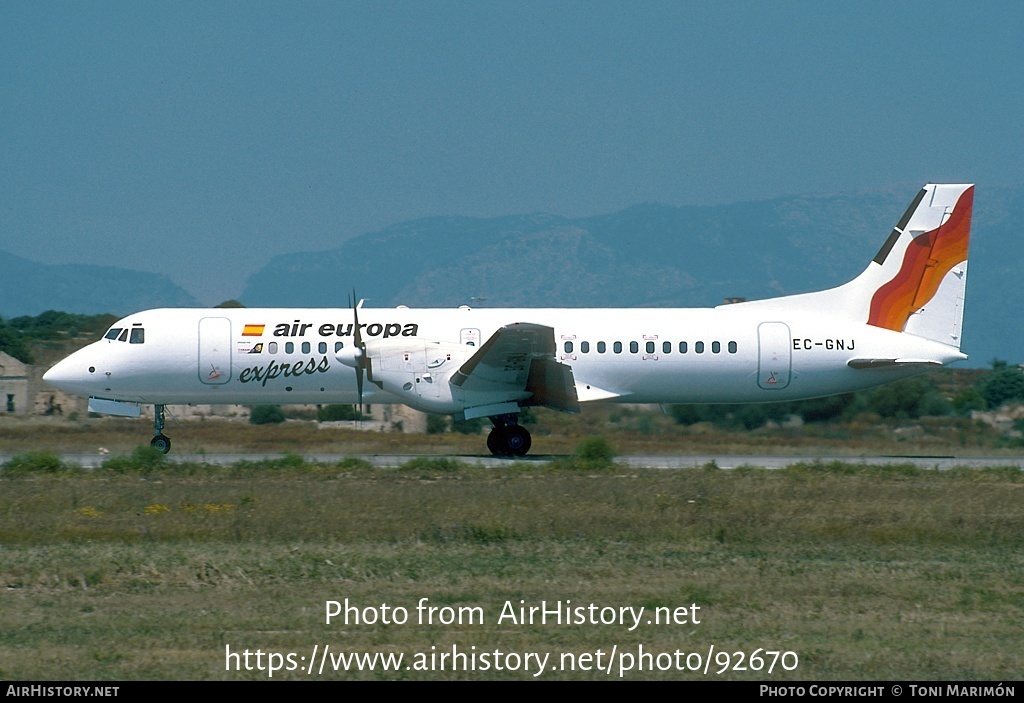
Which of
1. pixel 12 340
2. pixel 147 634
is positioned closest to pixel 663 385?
pixel 147 634

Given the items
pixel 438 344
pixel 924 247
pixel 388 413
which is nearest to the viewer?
pixel 438 344

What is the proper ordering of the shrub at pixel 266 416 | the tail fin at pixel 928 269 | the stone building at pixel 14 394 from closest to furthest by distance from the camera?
the tail fin at pixel 928 269 → the shrub at pixel 266 416 → the stone building at pixel 14 394

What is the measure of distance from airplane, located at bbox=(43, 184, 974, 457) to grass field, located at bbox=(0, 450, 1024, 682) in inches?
144

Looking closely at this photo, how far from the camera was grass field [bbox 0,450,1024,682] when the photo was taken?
27.6ft

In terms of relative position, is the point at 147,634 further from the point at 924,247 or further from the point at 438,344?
the point at 924,247

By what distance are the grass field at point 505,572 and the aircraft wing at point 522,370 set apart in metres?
3.01

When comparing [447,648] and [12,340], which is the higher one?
[12,340]

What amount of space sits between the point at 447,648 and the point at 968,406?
92.4ft

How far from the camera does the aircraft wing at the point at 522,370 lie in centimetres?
2123

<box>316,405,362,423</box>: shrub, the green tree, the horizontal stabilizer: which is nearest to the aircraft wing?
the horizontal stabilizer

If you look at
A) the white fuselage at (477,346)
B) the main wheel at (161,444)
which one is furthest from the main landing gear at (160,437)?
the white fuselage at (477,346)

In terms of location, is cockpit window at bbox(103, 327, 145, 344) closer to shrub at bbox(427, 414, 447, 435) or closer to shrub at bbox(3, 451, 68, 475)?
shrub at bbox(3, 451, 68, 475)

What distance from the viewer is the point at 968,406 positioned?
33.3m

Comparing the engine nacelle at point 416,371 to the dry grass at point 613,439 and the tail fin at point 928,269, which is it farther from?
the tail fin at point 928,269
